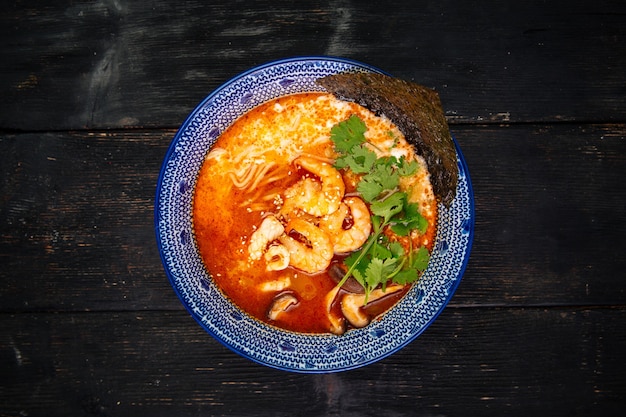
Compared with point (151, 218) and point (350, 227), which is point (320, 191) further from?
point (151, 218)

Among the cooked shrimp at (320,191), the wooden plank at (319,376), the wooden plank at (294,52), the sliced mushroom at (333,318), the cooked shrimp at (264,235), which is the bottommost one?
the wooden plank at (319,376)

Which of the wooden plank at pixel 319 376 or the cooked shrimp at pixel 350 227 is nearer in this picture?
the cooked shrimp at pixel 350 227

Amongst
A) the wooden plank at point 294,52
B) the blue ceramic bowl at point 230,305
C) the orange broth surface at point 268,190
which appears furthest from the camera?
the wooden plank at point 294,52

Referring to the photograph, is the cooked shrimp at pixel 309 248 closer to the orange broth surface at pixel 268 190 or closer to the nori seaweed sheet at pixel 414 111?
the orange broth surface at pixel 268 190

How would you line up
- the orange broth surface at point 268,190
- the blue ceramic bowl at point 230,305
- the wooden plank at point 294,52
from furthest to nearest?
1. the wooden plank at point 294,52
2. the orange broth surface at point 268,190
3. the blue ceramic bowl at point 230,305

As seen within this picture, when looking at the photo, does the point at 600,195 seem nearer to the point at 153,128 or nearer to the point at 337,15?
the point at 337,15

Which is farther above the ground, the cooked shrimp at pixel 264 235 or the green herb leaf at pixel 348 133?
the green herb leaf at pixel 348 133

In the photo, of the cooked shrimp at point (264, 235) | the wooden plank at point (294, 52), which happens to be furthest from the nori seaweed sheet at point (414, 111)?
the cooked shrimp at point (264, 235)

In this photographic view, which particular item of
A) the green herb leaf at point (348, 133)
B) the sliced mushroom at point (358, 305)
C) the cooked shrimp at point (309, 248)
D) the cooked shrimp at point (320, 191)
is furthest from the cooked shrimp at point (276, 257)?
the green herb leaf at point (348, 133)
